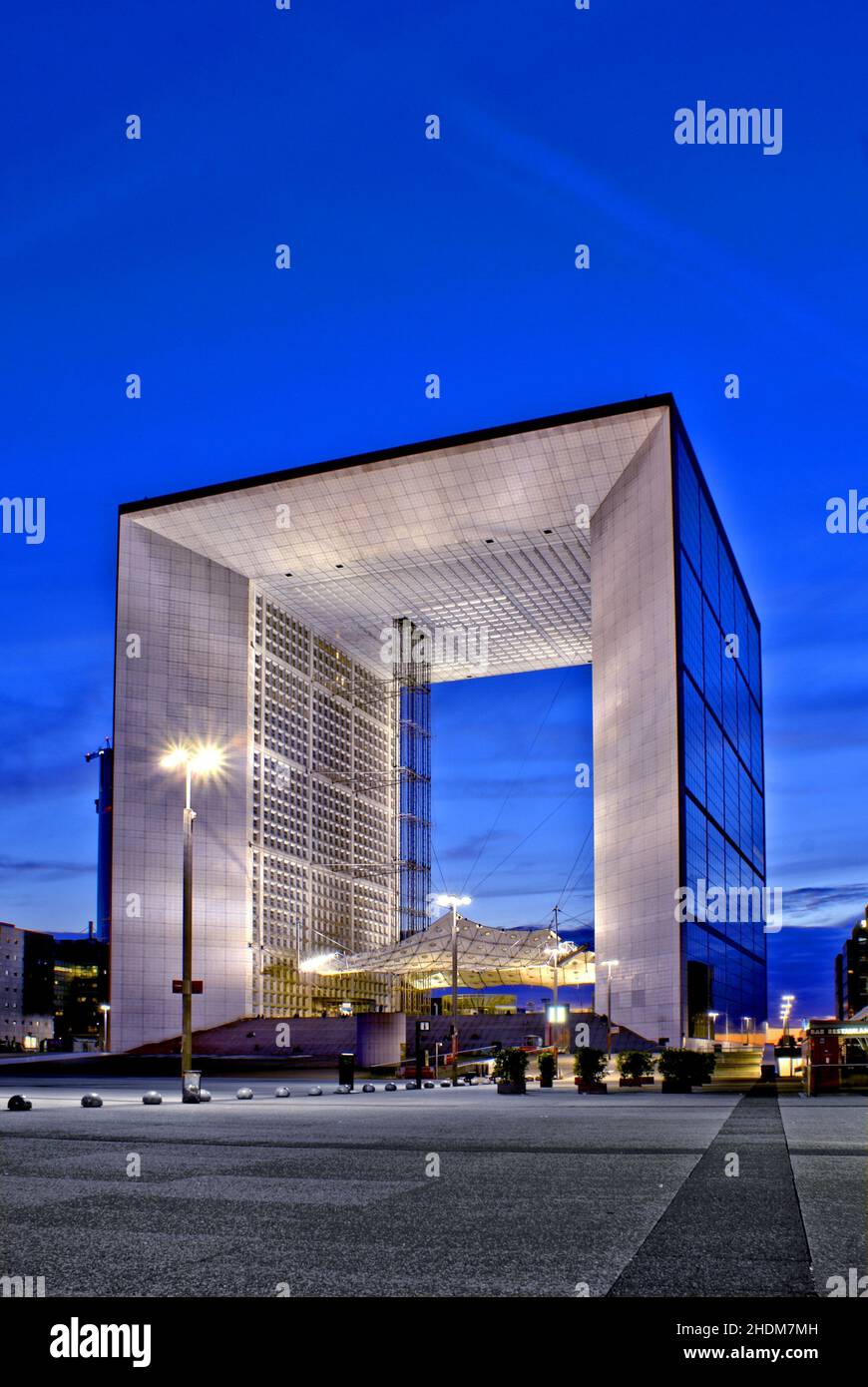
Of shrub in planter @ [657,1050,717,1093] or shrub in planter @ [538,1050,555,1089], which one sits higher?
shrub in planter @ [657,1050,717,1093]

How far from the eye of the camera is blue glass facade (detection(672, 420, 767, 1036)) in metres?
82.1

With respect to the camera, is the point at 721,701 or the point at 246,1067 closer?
the point at 246,1067

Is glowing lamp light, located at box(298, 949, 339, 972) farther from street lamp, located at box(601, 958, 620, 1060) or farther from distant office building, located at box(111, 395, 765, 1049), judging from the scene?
street lamp, located at box(601, 958, 620, 1060)

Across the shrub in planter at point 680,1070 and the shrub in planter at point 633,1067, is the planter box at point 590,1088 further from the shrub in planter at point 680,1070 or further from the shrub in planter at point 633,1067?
the shrub in planter at point 633,1067

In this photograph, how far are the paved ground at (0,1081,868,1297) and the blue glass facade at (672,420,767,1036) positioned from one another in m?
67.5

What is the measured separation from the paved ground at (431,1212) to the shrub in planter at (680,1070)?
2128cm

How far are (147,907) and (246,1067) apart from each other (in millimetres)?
26310

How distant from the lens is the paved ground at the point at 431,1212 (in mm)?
5590

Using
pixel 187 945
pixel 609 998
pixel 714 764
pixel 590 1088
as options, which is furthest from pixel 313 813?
pixel 187 945

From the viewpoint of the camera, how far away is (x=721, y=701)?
342ft

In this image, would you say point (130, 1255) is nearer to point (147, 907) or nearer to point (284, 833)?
point (147, 907)

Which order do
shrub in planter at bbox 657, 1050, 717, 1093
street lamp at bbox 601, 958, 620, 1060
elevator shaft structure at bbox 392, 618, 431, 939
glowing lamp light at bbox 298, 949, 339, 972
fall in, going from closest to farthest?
shrub in planter at bbox 657, 1050, 717, 1093, street lamp at bbox 601, 958, 620, 1060, glowing lamp light at bbox 298, 949, 339, 972, elevator shaft structure at bbox 392, 618, 431, 939

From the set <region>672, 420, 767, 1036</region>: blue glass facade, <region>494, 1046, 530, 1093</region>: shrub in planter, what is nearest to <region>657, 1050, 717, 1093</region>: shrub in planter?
<region>494, 1046, 530, 1093</region>: shrub in planter

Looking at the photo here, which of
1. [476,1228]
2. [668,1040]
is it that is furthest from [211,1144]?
[668,1040]
